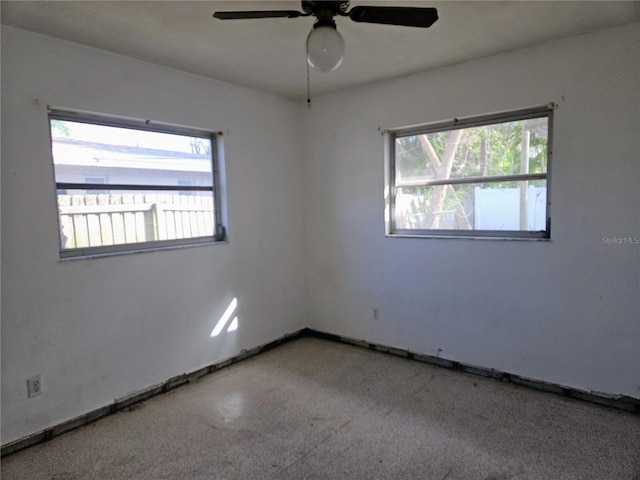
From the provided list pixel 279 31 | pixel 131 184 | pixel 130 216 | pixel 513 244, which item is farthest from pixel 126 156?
pixel 513 244

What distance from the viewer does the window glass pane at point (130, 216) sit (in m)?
2.56

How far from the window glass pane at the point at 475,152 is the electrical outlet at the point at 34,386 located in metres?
3.07

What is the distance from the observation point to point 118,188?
276 centimetres

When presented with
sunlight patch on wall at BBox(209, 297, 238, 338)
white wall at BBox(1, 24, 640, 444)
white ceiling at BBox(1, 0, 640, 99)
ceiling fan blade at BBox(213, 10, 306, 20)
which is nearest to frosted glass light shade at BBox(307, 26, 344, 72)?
ceiling fan blade at BBox(213, 10, 306, 20)

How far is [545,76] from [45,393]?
154 inches

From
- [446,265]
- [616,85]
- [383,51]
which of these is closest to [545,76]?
[616,85]

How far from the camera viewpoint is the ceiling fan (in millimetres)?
1622

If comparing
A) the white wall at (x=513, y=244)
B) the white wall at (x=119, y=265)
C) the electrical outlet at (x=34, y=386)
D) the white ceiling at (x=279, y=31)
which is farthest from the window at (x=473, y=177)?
the electrical outlet at (x=34, y=386)

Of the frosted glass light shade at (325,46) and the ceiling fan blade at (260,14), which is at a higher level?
the ceiling fan blade at (260,14)

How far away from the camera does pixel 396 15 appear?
64.1 inches

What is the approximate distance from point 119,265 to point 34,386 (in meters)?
0.87

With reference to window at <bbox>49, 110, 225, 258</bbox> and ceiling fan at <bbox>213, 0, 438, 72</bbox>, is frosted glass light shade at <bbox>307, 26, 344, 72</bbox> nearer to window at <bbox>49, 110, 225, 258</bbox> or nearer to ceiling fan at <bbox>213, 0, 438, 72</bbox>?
ceiling fan at <bbox>213, 0, 438, 72</bbox>

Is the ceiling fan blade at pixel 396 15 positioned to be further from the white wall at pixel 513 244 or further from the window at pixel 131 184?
the window at pixel 131 184

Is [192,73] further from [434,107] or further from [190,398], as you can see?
[190,398]
